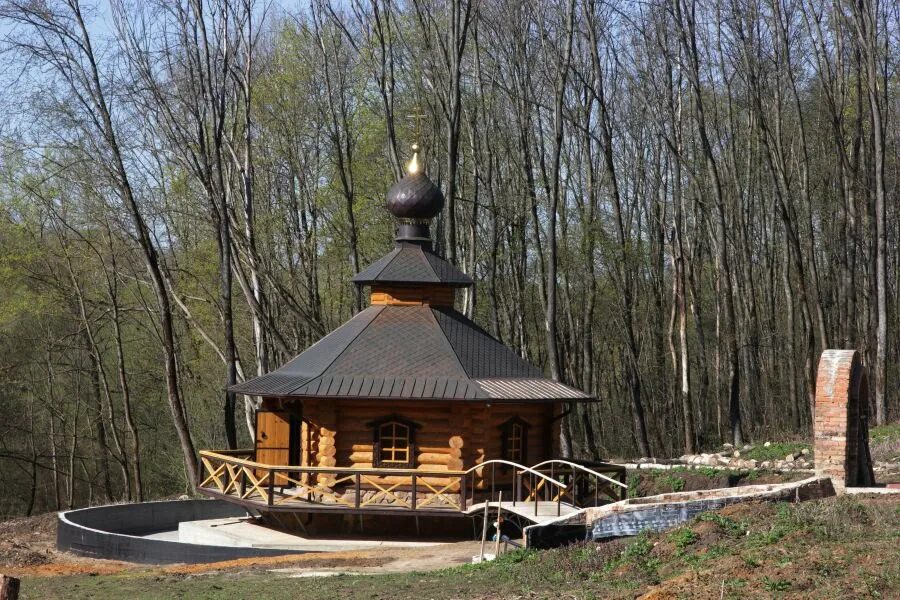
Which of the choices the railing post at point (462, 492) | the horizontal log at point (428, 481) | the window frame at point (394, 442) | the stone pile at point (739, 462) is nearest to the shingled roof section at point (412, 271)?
the window frame at point (394, 442)

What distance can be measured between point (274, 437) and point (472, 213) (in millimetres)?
15761

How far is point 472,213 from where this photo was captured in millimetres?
35062

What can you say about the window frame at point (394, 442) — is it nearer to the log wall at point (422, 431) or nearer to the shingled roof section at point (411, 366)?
the log wall at point (422, 431)

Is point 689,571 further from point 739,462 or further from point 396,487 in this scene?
point 739,462

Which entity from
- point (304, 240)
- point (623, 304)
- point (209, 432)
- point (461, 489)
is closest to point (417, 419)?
point (461, 489)

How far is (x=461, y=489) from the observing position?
60.6 feet

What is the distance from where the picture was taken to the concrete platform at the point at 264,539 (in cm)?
1862

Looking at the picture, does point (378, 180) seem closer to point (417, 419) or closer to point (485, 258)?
point (485, 258)

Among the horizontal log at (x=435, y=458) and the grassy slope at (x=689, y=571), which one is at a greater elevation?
the horizontal log at (x=435, y=458)

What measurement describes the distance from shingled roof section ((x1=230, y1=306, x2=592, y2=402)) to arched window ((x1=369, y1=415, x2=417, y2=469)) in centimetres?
78

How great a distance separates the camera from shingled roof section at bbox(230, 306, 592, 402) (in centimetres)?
1902

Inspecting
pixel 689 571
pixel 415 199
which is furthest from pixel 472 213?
pixel 689 571

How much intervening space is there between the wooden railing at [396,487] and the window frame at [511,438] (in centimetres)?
31

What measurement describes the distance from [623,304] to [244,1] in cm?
1420
